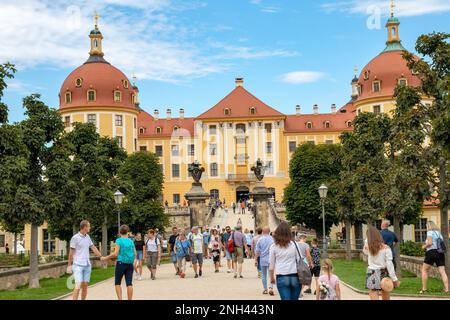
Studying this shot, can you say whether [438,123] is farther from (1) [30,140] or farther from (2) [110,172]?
(2) [110,172]

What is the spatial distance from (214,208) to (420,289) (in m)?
48.5

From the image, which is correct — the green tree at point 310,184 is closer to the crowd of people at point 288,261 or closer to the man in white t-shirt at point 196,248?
the man in white t-shirt at point 196,248

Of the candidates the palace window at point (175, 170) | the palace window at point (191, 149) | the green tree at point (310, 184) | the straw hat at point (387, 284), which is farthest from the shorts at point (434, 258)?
the palace window at point (175, 170)

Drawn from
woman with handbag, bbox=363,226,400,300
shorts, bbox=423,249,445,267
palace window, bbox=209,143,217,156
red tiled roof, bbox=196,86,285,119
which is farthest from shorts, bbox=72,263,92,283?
palace window, bbox=209,143,217,156

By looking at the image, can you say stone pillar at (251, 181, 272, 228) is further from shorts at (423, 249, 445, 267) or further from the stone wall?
shorts at (423, 249, 445, 267)

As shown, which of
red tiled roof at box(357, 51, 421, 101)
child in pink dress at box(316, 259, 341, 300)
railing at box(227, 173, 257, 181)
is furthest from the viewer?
railing at box(227, 173, 257, 181)

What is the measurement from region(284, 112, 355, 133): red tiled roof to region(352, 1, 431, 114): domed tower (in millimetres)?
9885

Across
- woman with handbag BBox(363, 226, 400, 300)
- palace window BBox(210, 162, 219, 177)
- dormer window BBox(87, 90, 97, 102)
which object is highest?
dormer window BBox(87, 90, 97, 102)

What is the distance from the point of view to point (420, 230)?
6681 centimetres

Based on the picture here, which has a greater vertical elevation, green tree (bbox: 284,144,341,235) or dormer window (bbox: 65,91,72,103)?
dormer window (bbox: 65,91,72,103)

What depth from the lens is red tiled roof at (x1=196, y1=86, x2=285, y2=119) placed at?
87125 mm

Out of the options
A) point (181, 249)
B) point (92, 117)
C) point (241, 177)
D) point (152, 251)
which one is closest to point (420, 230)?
point (241, 177)

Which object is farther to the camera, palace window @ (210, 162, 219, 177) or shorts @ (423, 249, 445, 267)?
palace window @ (210, 162, 219, 177)
